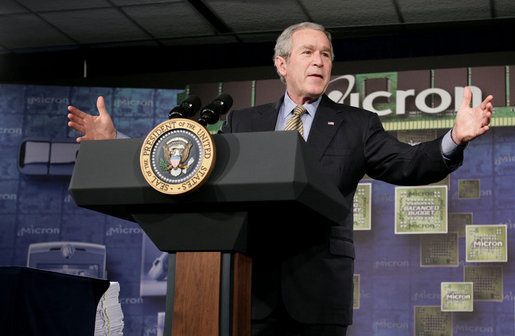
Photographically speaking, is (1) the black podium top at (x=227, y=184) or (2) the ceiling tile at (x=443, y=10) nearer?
(1) the black podium top at (x=227, y=184)

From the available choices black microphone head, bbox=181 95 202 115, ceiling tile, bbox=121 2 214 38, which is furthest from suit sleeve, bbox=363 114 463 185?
ceiling tile, bbox=121 2 214 38

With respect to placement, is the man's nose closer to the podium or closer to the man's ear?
the man's ear

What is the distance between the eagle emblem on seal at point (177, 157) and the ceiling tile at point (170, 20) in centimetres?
424

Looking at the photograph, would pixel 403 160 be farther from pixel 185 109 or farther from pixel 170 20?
pixel 170 20

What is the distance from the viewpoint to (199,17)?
218 inches

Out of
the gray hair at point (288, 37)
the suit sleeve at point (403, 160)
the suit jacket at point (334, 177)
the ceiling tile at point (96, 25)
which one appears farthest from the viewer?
the ceiling tile at point (96, 25)

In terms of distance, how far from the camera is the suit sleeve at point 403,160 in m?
1.65

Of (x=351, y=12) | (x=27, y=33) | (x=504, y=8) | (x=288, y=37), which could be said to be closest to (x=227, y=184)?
(x=288, y=37)

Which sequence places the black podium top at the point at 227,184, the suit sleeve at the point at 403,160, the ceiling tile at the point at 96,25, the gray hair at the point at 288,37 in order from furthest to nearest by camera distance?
the ceiling tile at the point at 96,25 → the gray hair at the point at 288,37 → the suit sleeve at the point at 403,160 → the black podium top at the point at 227,184

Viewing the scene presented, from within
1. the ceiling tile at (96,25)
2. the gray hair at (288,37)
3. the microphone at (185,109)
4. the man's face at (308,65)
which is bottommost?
the microphone at (185,109)

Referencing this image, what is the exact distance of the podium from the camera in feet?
4.00

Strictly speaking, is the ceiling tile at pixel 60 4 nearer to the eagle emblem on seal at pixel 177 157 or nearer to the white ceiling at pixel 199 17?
the white ceiling at pixel 199 17

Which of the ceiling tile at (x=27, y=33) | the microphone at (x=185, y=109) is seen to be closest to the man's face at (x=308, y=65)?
the microphone at (x=185, y=109)

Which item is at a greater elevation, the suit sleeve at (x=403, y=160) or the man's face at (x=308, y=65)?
the man's face at (x=308, y=65)
